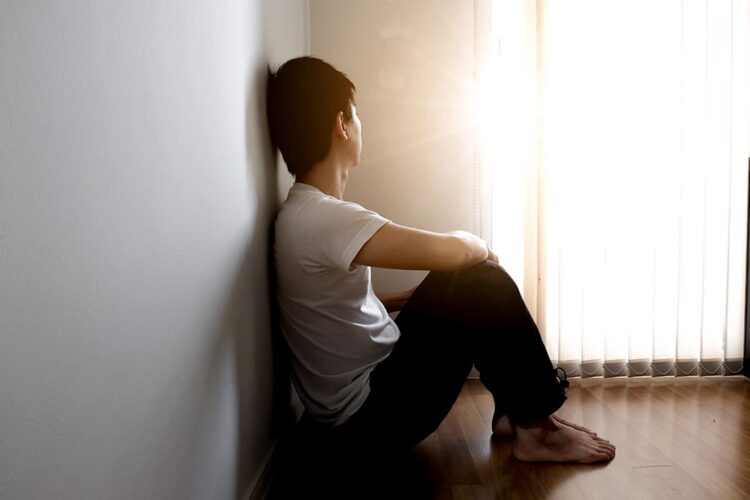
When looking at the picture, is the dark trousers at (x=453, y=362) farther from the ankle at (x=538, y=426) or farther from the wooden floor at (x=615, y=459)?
the wooden floor at (x=615, y=459)

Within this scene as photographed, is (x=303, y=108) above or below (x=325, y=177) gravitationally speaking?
above

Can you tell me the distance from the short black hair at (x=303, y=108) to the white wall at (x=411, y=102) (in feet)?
2.75

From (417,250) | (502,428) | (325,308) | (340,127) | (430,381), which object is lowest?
(502,428)

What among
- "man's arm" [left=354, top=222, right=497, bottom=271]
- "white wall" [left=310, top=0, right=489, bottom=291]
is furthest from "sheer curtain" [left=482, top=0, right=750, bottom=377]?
"man's arm" [left=354, top=222, right=497, bottom=271]

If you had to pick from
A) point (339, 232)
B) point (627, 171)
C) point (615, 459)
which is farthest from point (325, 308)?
point (627, 171)

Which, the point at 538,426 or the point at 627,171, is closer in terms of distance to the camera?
the point at 538,426

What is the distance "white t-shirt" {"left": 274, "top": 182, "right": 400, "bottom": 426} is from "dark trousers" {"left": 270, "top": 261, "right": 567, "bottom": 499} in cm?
6

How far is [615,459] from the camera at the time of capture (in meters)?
1.47

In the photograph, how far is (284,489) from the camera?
4.41ft

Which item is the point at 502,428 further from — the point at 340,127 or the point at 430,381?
the point at 340,127

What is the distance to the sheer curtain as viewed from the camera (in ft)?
7.09

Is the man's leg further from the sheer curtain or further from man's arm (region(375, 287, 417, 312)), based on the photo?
the sheer curtain

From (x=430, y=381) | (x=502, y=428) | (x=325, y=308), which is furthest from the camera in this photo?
(x=502, y=428)

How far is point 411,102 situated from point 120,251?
1.84 meters
